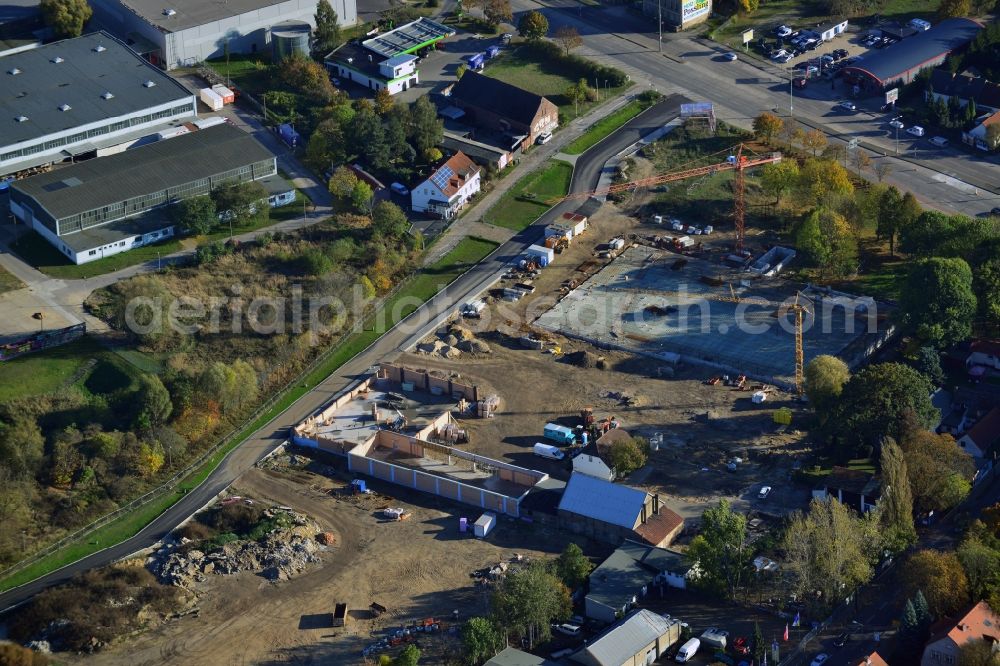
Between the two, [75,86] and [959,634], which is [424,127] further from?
[959,634]

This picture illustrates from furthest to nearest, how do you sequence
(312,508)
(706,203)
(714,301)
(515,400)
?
(706,203) → (714,301) → (515,400) → (312,508)

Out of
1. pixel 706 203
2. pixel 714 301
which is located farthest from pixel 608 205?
pixel 714 301

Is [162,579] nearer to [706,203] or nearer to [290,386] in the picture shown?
[290,386]

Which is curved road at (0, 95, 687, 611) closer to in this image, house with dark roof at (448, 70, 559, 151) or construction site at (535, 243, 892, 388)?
house with dark roof at (448, 70, 559, 151)

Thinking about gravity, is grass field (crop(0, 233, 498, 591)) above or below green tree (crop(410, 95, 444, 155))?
below

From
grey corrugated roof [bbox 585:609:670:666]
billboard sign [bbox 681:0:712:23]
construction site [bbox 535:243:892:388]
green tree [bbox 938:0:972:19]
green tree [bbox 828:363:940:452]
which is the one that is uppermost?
green tree [bbox 938:0:972:19]

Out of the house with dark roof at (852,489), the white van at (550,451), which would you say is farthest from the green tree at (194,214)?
the house with dark roof at (852,489)

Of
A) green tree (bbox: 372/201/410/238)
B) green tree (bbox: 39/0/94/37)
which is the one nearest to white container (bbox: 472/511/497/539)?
green tree (bbox: 372/201/410/238)
